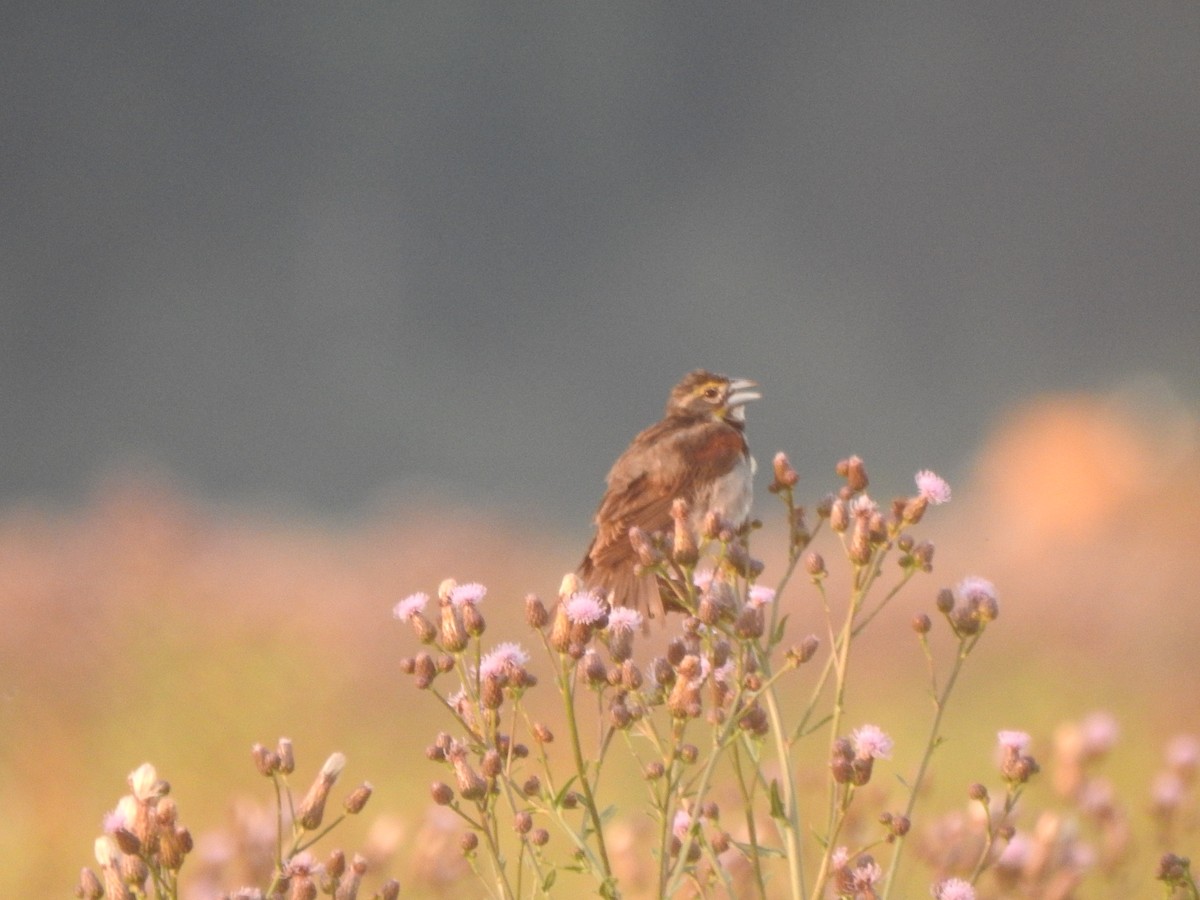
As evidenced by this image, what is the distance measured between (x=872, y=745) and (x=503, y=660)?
1.74 ft

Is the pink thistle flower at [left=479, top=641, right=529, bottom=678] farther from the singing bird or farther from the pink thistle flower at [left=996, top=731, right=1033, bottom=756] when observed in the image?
the singing bird

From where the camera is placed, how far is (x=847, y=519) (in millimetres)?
2176

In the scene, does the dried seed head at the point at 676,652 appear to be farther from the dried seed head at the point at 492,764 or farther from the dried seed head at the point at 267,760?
the dried seed head at the point at 267,760

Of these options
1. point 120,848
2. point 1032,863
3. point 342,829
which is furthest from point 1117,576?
point 120,848

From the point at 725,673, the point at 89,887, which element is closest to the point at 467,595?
the point at 725,673

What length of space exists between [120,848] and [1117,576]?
24.8 ft

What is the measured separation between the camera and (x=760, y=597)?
209 centimetres

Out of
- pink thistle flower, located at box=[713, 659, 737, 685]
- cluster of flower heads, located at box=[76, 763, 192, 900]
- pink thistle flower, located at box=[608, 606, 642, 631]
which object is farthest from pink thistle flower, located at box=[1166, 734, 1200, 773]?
cluster of flower heads, located at box=[76, 763, 192, 900]

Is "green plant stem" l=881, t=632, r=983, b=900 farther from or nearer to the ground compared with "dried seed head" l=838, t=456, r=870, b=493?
nearer to the ground

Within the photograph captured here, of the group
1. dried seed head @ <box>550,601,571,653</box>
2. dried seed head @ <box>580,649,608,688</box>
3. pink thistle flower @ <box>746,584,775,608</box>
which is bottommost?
dried seed head @ <box>580,649,608,688</box>

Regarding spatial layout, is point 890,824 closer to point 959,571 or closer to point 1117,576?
point 959,571

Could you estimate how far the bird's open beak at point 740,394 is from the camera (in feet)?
12.1

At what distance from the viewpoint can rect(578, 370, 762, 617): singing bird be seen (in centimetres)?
315

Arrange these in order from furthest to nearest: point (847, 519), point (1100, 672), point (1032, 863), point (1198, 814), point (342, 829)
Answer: point (1100, 672)
point (342, 829)
point (1198, 814)
point (1032, 863)
point (847, 519)
